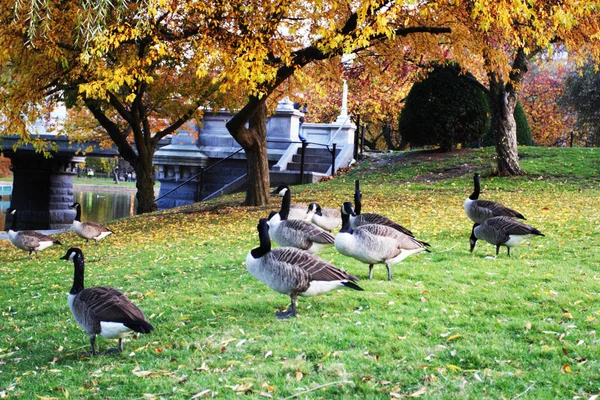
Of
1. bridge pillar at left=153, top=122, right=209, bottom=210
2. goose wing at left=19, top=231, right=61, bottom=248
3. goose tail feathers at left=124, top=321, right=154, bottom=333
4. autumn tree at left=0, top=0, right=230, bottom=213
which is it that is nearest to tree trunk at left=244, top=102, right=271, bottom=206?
autumn tree at left=0, top=0, right=230, bottom=213

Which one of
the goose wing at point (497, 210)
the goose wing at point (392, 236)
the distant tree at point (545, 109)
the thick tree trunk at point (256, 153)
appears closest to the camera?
the goose wing at point (392, 236)

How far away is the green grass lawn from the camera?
5246 millimetres

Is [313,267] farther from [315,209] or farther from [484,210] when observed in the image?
[484,210]

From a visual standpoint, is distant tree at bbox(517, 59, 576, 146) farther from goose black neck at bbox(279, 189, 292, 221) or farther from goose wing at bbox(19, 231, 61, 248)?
goose wing at bbox(19, 231, 61, 248)

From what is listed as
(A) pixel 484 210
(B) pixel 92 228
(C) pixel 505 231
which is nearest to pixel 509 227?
(C) pixel 505 231

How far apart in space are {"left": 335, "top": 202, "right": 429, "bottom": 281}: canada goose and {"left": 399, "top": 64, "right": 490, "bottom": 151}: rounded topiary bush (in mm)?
17972

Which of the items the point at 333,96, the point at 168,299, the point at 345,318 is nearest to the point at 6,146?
the point at 333,96

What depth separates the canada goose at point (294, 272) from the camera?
6664mm

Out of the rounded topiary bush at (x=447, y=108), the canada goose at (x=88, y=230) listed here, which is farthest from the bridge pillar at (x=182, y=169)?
the canada goose at (x=88, y=230)

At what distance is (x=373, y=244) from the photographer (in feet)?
25.5

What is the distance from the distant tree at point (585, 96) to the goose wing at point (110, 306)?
34448mm

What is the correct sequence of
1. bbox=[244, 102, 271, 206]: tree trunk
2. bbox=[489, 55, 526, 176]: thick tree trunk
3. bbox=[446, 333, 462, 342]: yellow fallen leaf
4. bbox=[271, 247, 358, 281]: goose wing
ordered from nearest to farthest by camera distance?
bbox=[446, 333, 462, 342]: yellow fallen leaf
bbox=[271, 247, 358, 281]: goose wing
bbox=[244, 102, 271, 206]: tree trunk
bbox=[489, 55, 526, 176]: thick tree trunk

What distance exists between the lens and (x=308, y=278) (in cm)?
666

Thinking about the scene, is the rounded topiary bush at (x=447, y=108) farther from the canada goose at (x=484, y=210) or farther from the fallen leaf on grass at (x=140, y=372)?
the fallen leaf on grass at (x=140, y=372)
